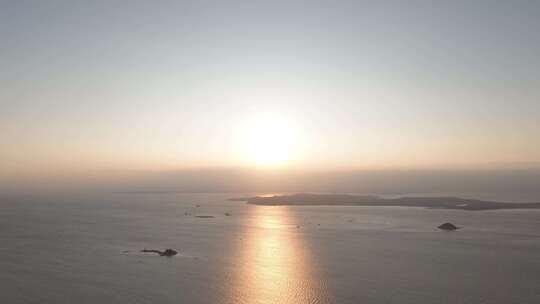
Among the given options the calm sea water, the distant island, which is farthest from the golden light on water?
the distant island

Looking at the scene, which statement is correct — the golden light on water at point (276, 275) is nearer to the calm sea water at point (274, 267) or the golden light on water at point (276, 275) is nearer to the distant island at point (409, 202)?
→ the calm sea water at point (274, 267)

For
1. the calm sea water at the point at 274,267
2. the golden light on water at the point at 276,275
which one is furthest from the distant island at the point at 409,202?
the golden light on water at the point at 276,275

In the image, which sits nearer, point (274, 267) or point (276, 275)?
point (276, 275)

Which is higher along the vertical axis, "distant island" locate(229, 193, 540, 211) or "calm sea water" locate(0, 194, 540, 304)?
"distant island" locate(229, 193, 540, 211)

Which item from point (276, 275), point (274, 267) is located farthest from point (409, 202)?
point (276, 275)

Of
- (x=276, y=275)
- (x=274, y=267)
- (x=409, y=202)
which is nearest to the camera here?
(x=276, y=275)

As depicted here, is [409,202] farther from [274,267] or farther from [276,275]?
[276,275]

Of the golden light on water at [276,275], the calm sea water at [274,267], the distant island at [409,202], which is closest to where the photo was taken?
the golden light on water at [276,275]

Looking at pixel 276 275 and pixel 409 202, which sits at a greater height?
pixel 409 202

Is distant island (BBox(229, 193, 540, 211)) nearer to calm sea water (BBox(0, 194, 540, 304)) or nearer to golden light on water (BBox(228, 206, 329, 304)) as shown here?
calm sea water (BBox(0, 194, 540, 304))
